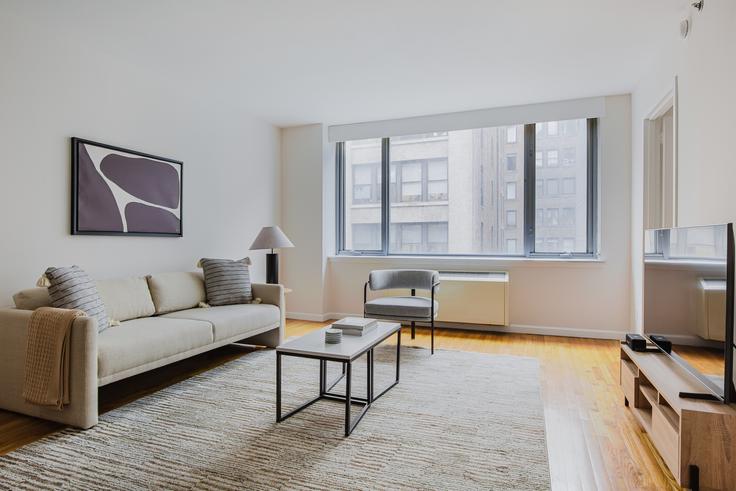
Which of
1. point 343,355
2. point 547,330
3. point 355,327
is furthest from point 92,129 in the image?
point 547,330

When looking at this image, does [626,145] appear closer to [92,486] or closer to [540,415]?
[540,415]

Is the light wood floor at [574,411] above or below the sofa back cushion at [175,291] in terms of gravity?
below

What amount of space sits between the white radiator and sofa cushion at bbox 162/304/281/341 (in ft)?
6.20

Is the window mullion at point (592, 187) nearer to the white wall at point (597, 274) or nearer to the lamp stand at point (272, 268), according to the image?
the white wall at point (597, 274)

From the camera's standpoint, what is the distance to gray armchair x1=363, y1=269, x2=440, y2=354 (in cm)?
376

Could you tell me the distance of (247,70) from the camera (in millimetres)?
3754

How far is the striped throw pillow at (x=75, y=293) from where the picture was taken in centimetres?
256

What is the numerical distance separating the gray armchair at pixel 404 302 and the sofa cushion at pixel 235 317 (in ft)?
2.84

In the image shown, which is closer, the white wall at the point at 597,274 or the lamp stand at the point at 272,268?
the white wall at the point at 597,274

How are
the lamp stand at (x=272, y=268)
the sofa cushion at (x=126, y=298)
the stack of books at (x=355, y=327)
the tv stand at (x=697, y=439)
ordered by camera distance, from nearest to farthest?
the tv stand at (x=697, y=439), the stack of books at (x=355, y=327), the sofa cushion at (x=126, y=298), the lamp stand at (x=272, y=268)

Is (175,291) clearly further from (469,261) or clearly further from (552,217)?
(552,217)

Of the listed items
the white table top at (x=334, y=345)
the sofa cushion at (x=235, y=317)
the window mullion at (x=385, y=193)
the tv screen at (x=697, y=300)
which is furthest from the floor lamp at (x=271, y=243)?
the tv screen at (x=697, y=300)

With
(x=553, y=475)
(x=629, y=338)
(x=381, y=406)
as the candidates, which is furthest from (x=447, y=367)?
(x=553, y=475)

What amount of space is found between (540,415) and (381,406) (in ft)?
3.04
